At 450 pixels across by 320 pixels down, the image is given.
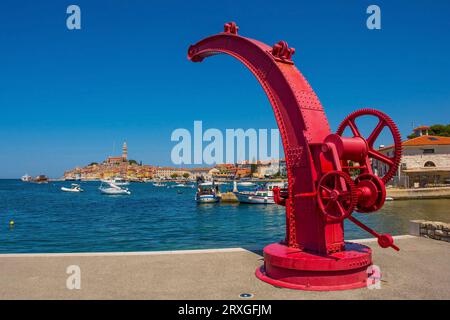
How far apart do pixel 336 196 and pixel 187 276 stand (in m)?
3.37

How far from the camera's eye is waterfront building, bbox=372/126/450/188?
61688 mm

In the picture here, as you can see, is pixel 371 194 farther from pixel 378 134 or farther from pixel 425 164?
pixel 425 164

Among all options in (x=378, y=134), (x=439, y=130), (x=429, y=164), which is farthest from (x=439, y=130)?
(x=378, y=134)

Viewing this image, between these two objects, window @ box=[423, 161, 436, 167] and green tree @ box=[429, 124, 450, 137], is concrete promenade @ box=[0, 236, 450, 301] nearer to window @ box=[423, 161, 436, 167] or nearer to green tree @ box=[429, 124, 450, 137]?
window @ box=[423, 161, 436, 167]

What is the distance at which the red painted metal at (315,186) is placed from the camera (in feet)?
22.9

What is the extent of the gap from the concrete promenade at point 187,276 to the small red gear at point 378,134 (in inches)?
84.5

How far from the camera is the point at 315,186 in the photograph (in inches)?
293

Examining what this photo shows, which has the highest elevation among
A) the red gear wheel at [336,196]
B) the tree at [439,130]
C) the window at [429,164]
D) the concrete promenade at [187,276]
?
the tree at [439,130]

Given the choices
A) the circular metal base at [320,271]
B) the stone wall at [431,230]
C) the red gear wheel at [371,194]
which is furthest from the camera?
the stone wall at [431,230]

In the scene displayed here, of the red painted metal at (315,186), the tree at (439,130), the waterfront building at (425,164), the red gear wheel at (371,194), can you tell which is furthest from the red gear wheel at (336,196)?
the tree at (439,130)

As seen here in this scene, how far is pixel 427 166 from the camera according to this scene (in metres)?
63.5

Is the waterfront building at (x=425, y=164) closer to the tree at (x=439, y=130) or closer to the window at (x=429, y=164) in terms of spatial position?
the window at (x=429, y=164)

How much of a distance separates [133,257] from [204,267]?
2.15m
